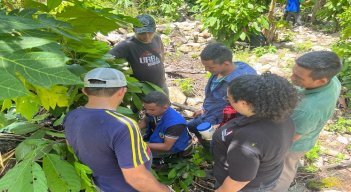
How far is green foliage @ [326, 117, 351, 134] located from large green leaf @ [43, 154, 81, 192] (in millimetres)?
4506

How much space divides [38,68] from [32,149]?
0.71 m

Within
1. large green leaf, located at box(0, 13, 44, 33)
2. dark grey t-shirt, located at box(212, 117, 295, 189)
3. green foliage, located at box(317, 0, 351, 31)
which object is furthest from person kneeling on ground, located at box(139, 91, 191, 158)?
green foliage, located at box(317, 0, 351, 31)

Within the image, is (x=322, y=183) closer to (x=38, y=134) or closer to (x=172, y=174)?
(x=172, y=174)

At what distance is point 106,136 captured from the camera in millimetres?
1653

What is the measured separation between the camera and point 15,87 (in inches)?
33.2

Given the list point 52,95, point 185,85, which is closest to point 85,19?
point 52,95

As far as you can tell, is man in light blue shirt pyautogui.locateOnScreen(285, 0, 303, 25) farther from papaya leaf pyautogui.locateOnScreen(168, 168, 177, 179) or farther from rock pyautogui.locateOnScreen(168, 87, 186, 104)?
papaya leaf pyautogui.locateOnScreen(168, 168, 177, 179)

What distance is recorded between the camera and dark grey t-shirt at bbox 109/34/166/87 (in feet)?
12.5

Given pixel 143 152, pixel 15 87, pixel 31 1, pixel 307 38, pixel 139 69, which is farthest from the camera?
pixel 307 38

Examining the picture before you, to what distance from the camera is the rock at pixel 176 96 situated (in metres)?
5.68

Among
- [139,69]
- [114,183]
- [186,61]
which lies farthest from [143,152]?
[186,61]

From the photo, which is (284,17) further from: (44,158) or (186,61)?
(44,158)

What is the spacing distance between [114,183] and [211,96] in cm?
165

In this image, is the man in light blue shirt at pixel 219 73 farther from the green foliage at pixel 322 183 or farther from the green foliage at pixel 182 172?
the green foliage at pixel 322 183
